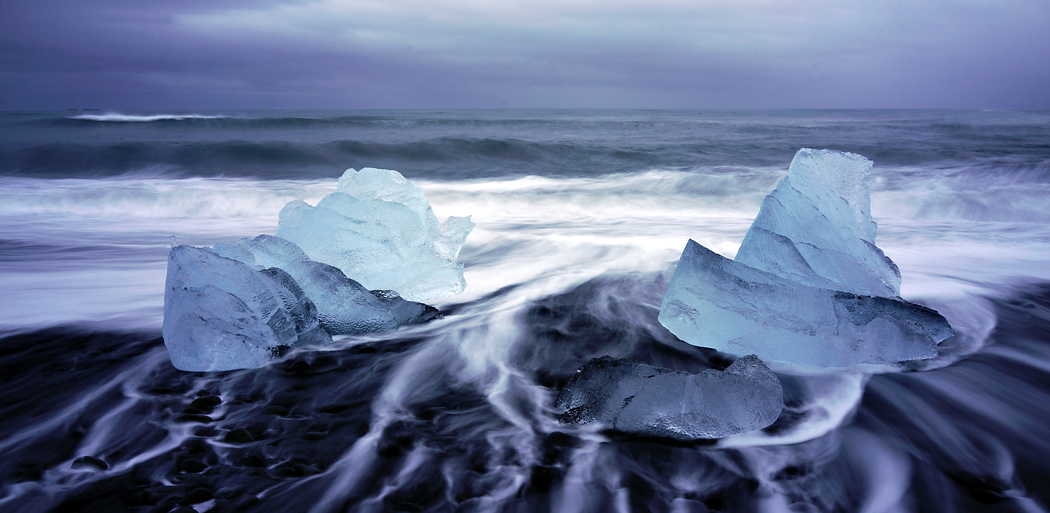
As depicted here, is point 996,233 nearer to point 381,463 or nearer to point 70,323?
point 381,463

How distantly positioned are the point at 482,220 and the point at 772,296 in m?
4.11

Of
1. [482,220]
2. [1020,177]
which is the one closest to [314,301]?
[482,220]

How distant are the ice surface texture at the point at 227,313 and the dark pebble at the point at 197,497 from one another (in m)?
0.80

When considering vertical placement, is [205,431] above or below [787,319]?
below

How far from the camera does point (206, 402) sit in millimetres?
1988

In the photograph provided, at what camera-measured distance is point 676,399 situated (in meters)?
1.79

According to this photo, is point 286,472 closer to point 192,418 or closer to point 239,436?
point 239,436

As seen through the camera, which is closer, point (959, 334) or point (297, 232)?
point (959, 334)

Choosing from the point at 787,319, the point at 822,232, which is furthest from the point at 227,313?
the point at 822,232

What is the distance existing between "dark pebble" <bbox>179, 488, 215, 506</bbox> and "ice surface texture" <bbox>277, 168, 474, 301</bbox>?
1652 mm

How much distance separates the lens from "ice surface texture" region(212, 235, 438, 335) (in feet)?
8.54

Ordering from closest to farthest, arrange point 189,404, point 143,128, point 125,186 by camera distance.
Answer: point 189,404 → point 125,186 → point 143,128

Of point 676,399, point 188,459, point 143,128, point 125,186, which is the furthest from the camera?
point 143,128

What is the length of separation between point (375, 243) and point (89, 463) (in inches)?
66.9
